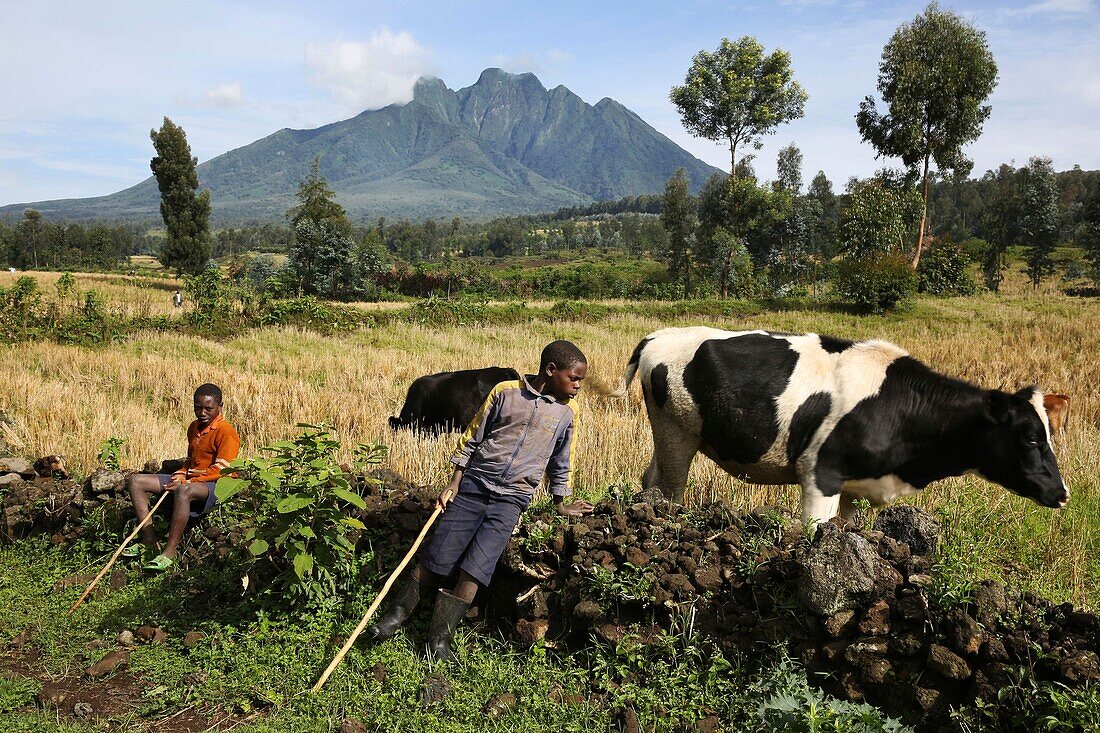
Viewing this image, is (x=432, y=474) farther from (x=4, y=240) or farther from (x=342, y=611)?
(x=4, y=240)

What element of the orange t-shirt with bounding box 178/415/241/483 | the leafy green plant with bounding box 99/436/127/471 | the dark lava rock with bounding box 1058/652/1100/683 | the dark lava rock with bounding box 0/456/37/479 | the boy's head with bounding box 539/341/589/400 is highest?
the boy's head with bounding box 539/341/589/400

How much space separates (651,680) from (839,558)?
1.25m

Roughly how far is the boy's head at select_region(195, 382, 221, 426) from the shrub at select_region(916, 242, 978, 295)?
114ft

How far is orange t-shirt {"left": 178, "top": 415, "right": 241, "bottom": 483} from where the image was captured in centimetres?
591

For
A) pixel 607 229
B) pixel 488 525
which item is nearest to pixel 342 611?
pixel 488 525

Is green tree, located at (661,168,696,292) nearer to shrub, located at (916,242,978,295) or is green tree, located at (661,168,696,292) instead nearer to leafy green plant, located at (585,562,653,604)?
shrub, located at (916,242,978,295)

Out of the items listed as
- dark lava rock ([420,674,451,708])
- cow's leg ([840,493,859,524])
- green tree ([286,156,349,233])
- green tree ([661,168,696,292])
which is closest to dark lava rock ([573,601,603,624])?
dark lava rock ([420,674,451,708])

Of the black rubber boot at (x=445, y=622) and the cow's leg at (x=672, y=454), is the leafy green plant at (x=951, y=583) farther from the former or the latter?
the black rubber boot at (x=445, y=622)

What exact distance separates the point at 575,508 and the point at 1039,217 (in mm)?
61004

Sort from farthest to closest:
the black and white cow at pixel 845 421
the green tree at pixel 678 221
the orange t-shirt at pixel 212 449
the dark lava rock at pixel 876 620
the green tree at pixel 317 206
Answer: the green tree at pixel 678 221, the green tree at pixel 317 206, the orange t-shirt at pixel 212 449, the black and white cow at pixel 845 421, the dark lava rock at pixel 876 620

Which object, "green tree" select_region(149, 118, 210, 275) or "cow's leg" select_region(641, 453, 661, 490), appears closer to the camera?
"cow's leg" select_region(641, 453, 661, 490)

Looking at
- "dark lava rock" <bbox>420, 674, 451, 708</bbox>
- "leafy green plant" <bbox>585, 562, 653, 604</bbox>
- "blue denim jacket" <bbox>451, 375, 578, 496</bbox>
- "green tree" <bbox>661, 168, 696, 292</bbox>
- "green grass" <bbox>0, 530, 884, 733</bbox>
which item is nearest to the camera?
"green grass" <bbox>0, 530, 884, 733</bbox>

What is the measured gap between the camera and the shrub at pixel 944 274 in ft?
111

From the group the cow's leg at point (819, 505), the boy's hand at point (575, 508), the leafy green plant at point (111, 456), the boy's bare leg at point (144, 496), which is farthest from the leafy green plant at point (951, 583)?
the leafy green plant at point (111, 456)
